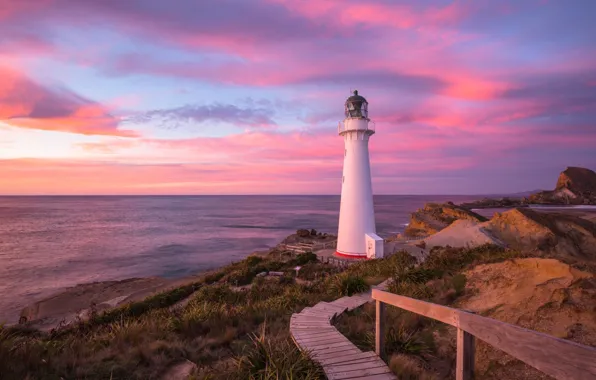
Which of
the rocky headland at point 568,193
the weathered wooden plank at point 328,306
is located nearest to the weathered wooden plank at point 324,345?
the weathered wooden plank at point 328,306

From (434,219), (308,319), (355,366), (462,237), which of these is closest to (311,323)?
(308,319)

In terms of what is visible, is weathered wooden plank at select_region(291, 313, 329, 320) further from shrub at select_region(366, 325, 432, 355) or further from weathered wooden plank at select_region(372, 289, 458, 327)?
weathered wooden plank at select_region(372, 289, 458, 327)

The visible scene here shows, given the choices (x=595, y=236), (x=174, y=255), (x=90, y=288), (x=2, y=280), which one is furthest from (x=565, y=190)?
(x=2, y=280)

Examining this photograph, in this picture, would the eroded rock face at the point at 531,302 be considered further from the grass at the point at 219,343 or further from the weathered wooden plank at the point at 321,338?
the weathered wooden plank at the point at 321,338

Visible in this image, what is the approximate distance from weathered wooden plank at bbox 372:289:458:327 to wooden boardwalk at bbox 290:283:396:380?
0.97 metres

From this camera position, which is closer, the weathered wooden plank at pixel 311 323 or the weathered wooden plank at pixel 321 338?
the weathered wooden plank at pixel 321 338

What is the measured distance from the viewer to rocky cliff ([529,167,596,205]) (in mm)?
80450

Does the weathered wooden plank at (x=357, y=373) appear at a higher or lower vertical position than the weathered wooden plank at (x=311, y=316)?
higher

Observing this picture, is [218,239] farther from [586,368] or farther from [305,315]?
[586,368]

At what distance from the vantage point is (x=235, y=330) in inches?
299

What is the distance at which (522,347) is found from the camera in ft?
9.15

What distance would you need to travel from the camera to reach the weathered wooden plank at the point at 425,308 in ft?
12.8

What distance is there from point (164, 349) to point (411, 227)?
45.0 meters

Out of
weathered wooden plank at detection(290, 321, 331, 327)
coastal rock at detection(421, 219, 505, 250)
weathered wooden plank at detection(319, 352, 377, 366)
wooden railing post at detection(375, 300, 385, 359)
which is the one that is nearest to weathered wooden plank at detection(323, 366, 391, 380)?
weathered wooden plank at detection(319, 352, 377, 366)
